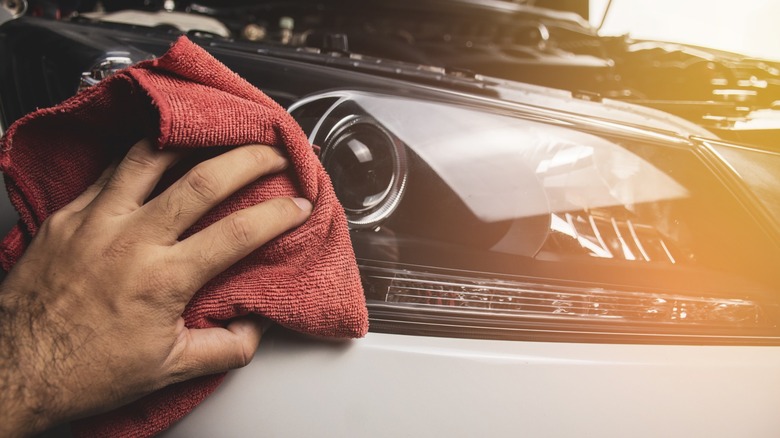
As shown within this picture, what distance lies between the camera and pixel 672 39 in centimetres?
172

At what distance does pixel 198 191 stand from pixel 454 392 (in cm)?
39

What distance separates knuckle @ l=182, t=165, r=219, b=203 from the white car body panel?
0.20m

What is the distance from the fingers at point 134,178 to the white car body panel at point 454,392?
237mm

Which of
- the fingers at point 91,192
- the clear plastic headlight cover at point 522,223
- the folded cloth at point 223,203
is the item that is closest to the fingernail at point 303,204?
the folded cloth at point 223,203

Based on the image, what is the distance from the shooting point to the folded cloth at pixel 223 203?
1.82ft

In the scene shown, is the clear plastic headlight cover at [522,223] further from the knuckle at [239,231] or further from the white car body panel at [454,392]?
the knuckle at [239,231]

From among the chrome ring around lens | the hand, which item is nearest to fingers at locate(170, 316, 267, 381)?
the hand

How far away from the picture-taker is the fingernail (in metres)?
0.58

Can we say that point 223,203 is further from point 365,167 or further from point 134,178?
point 365,167

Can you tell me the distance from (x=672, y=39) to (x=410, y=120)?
4.93ft

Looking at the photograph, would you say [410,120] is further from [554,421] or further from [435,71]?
[554,421]

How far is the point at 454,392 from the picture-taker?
0.60 meters

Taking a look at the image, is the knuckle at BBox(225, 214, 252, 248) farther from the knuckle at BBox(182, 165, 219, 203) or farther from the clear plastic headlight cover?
the clear plastic headlight cover

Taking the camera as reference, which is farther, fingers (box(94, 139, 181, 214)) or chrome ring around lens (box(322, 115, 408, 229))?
chrome ring around lens (box(322, 115, 408, 229))
